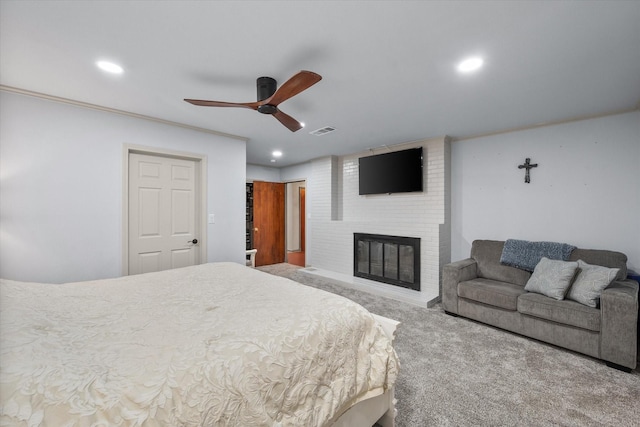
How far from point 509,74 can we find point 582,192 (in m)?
2.11

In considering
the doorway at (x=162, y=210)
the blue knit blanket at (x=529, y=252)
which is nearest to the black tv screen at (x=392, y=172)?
the blue knit blanket at (x=529, y=252)

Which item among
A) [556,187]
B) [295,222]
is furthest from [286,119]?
[295,222]

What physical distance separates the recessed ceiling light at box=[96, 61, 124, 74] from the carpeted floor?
3.25 metres

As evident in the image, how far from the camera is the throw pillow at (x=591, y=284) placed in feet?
7.93

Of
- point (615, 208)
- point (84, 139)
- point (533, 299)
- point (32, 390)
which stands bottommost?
point (533, 299)

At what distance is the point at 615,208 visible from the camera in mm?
3039

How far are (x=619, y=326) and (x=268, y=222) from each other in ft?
18.5

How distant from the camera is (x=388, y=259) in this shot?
4.57 m

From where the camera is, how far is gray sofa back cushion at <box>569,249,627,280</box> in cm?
275

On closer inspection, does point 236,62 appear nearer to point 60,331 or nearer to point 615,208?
point 60,331

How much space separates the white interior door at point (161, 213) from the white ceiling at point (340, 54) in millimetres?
653

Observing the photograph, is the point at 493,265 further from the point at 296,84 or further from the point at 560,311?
the point at 296,84

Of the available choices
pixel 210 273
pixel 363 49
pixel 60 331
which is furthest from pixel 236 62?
pixel 60 331

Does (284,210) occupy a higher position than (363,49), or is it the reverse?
(363,49)
